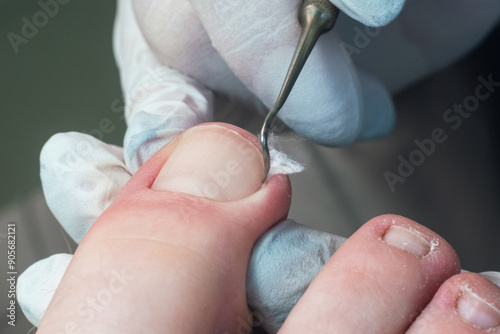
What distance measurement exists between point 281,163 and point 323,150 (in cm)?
23

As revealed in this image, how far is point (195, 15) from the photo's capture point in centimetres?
38

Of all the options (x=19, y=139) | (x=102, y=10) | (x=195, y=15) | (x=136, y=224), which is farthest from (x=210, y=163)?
(x=102, y=10)

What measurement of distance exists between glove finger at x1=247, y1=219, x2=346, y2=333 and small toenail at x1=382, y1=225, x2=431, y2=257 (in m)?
0.04

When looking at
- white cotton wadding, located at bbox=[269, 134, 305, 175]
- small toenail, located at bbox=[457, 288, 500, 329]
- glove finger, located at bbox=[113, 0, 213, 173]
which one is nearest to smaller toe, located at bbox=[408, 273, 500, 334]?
small toenail, located at bbox=[457, 288, 500, 329]

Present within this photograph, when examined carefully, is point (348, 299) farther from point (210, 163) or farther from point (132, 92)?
point (132, 92)

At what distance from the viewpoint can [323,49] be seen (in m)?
0.36

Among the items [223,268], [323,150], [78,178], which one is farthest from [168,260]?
[323,150]

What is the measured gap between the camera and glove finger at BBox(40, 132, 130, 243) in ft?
1.11

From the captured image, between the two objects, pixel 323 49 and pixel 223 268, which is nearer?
pixel 223 268

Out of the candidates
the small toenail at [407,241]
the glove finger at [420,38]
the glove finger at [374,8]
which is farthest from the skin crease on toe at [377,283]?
the glove finger at [420,38]

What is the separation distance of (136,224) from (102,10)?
0.48 metres

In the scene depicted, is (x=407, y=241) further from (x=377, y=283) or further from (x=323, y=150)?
(x=323, y=150)

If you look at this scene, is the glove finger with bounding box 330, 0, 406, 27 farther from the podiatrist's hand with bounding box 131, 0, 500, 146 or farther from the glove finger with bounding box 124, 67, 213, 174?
the glove finger with bounding box 124, 67, 213, 174

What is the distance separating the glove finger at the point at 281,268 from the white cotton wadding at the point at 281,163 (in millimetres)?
30
